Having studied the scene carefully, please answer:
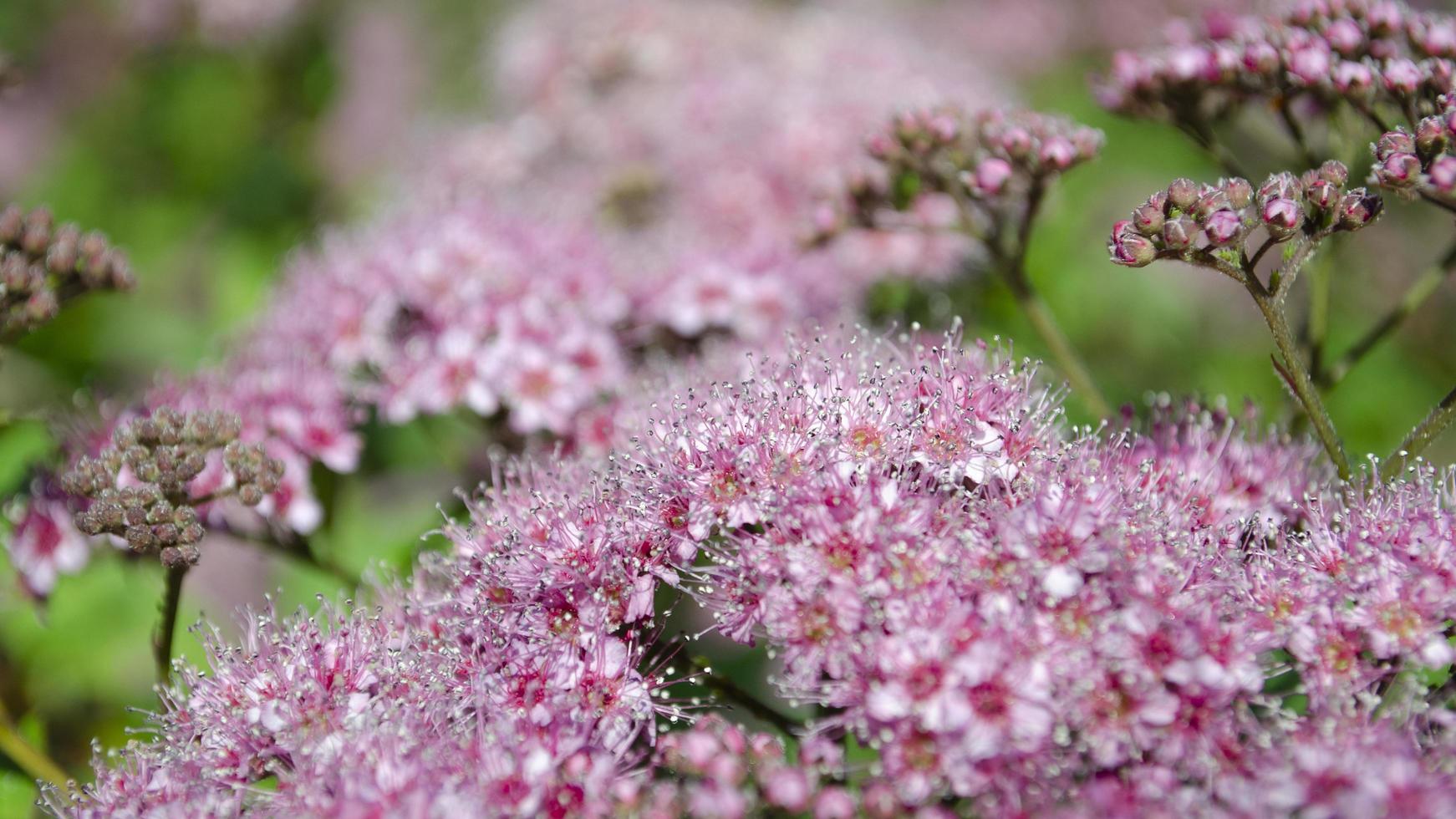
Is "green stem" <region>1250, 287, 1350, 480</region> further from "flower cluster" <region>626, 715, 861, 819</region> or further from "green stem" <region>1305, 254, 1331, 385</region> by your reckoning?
"flower cluster" <region>626, 715, 861, 819</region>

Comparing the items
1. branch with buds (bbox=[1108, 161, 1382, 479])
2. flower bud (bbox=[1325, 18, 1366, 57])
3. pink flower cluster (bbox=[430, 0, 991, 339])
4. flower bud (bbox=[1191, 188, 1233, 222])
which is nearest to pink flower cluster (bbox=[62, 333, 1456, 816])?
branch with buds (bbox=[1108, 161, 1382, 479])

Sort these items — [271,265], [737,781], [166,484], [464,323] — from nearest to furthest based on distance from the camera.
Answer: [737,781]
[166,484]
[464,323]
[271,265]

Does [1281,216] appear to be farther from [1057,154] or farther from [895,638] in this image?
[895,638]

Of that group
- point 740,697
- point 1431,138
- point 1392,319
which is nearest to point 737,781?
point 740,697

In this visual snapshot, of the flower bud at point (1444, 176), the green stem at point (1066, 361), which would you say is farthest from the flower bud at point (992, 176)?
the flower bud at point (1444, 176)

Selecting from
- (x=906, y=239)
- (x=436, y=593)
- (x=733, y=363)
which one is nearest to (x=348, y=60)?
(x=906, y=239)

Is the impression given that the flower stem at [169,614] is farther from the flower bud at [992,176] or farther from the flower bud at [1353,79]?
the flower bud at [1353,79]

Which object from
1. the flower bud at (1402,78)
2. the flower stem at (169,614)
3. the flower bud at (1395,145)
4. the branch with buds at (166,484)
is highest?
the flower bud at (1402,78)

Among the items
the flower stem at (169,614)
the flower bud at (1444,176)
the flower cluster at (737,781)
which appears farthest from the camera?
the flower stem at (169,614)
